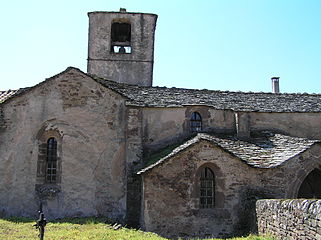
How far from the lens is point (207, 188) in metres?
14.2

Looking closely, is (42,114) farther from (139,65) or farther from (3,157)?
(139,65)

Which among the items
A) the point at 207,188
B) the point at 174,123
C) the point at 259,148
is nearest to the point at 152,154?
the point at 174,123

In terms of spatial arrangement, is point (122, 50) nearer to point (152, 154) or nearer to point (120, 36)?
point (120, 36)

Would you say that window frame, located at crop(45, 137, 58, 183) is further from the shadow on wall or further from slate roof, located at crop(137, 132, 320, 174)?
the shadow on wall

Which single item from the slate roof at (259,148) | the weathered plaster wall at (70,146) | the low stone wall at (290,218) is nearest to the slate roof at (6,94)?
the weathered plaster wall at (70,146)

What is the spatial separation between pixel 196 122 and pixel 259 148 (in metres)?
3.35

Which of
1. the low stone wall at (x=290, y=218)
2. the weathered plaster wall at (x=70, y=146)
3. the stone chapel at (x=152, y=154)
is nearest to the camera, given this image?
the low stone wall at (x=290, y=218)

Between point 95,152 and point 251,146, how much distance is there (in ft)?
23.0

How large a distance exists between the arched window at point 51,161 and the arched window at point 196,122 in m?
6.54

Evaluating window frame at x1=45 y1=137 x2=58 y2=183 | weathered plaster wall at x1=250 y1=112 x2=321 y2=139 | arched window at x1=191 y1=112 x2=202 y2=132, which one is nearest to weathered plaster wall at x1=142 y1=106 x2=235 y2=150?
arched window at x1=191 y1=112 x2=202 y2=132

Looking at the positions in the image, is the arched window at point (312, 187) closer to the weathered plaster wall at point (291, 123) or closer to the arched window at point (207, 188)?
the weathered plaster wall at point (291, 123)

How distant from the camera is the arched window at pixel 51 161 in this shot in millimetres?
15453

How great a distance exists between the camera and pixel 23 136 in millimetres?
15305

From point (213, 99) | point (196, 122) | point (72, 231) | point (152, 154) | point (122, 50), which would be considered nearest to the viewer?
point (72, 231)
